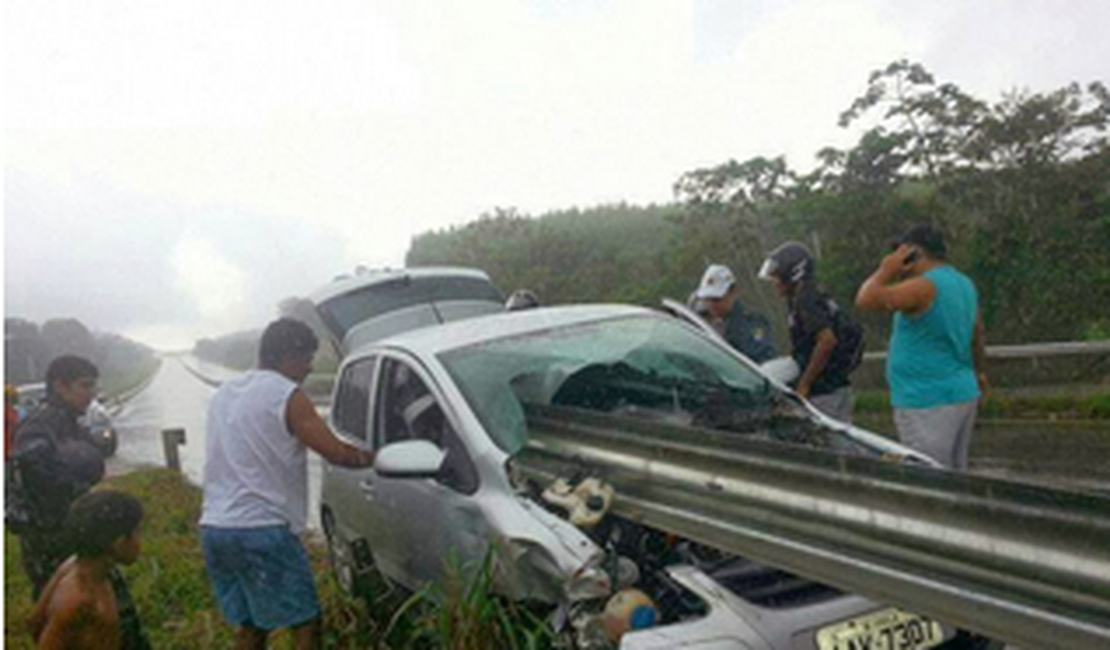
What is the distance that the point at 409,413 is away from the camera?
5.02 metres

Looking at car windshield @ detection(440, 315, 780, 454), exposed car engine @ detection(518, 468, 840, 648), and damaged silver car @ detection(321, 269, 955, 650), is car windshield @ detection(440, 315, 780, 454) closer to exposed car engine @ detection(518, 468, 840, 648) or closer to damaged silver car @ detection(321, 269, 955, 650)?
damaged silver car @ detection(321, 269, 955, 650)

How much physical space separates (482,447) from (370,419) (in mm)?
1438

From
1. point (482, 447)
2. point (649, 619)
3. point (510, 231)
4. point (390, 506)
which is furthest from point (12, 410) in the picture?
point (510, 231)

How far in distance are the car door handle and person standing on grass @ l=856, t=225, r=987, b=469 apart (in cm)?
261

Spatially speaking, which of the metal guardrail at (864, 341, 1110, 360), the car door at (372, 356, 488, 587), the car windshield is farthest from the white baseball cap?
the metal guardrail at (864, 341, 1110, 360)

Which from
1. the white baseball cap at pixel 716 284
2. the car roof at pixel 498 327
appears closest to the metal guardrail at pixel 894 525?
the car roof at pixel 498 327

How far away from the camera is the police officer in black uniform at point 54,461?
457cm

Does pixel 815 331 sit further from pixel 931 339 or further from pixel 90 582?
pixel 90 582

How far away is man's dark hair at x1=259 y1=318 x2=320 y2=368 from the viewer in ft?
13.7

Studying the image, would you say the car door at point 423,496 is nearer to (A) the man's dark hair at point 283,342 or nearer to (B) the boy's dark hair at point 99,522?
(A) the man's dark hair at point 283,342

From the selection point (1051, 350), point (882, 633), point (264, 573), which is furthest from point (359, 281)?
point (1051, 350)

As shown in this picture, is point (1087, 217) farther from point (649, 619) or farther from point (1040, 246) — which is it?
point (649, 619)

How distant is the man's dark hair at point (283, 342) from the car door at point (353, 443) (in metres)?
0.99

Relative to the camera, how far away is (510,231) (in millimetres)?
21875
